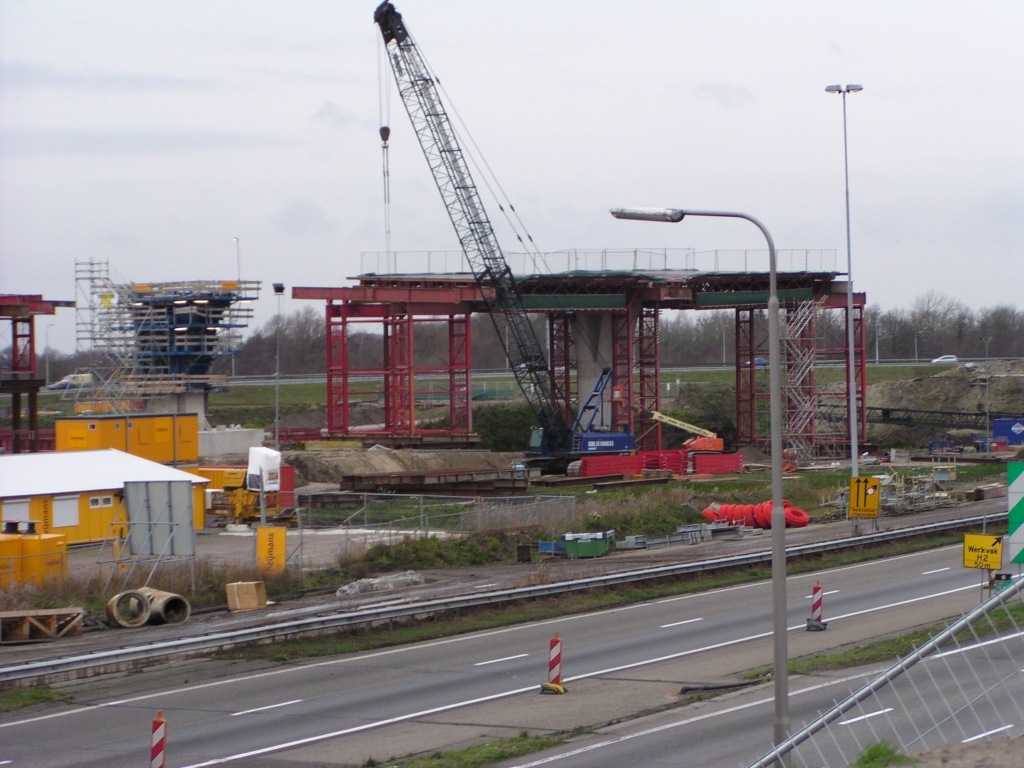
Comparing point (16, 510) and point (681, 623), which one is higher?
point (16, 510)

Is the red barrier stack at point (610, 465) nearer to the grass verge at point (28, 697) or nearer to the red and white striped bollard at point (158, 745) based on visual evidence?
the grass verge at point (28, 697)

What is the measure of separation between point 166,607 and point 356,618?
17.4 feet

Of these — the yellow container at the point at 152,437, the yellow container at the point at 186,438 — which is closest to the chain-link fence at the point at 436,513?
the yellow container at the point at 186,438

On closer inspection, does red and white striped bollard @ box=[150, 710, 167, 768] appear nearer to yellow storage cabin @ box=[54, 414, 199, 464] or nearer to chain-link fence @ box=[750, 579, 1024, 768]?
chain-link fence @ box=[750, 579, 1024, 768]

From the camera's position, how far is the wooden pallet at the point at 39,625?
80.7 feet

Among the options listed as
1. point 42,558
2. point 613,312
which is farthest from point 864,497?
point 613,312

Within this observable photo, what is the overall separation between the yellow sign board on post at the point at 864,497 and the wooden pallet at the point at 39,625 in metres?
22.9

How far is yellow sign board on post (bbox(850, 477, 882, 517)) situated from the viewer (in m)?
35.3

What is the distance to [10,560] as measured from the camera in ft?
97.8

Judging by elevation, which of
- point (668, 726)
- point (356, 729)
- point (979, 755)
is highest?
point (979, 755)

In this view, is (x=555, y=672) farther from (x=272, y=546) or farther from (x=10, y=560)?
(x=10, y=560)

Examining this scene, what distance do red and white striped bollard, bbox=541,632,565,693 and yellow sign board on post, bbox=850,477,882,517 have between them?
19.2 m

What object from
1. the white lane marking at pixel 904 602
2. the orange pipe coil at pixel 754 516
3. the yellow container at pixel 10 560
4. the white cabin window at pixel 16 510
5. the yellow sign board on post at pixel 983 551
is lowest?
the orange pipe coil at pixel 754 516

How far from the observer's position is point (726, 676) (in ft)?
65.4
